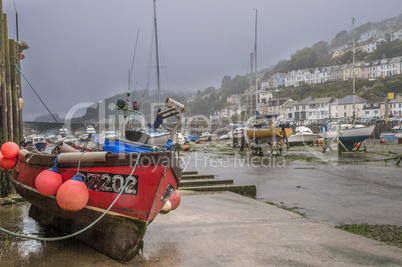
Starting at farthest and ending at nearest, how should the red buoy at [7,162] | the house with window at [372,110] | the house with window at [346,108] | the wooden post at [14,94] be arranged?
1. the house with window at [346,108]
2. the house with window at [372,110]
3. the wooden post at [14,94]
4. the red buoy at [7,162]

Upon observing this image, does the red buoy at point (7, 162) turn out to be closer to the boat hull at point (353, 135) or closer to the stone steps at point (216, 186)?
the stone steps at point (216, 186)

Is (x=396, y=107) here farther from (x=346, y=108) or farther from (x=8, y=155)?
(x=8, y=155)

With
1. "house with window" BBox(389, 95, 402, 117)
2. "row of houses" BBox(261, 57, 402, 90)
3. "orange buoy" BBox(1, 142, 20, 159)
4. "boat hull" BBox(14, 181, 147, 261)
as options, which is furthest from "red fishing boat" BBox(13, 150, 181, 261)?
"row of houses" BBox(261, 57, 402, 90)

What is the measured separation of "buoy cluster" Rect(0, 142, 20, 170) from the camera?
619 cm

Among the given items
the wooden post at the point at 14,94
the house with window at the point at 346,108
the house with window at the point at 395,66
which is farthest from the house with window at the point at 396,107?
the wooden post at the point at 14,94

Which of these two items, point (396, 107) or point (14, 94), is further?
point (396, 107)

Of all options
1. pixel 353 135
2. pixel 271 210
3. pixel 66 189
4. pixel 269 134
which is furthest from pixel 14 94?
pixel 353 135

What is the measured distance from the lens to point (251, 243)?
4855 millimetres

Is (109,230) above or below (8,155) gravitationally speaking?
below

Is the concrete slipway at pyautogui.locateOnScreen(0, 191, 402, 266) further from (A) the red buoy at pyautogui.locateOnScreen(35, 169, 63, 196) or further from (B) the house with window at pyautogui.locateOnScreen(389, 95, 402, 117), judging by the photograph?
(B) the house with window at pyautogui.locateOnScreen(389, 95, 402, 117)

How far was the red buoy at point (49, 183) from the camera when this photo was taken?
14.6 feet

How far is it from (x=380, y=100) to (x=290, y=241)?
99760mm

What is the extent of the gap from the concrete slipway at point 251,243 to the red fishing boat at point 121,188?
424mm

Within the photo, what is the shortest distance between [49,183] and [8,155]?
2.41 metres
